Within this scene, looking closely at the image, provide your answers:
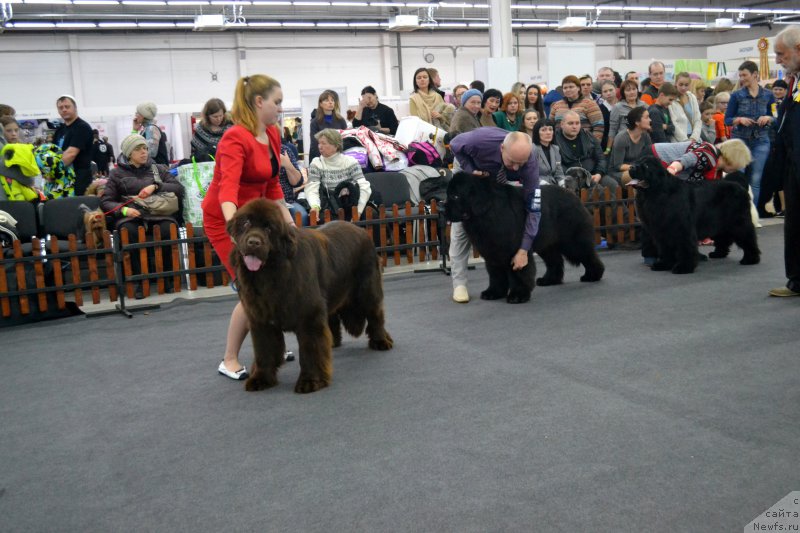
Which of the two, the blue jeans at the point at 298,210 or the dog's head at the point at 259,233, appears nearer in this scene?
the dog's head at the point at 259,233

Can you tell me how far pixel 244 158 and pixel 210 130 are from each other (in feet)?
13.3

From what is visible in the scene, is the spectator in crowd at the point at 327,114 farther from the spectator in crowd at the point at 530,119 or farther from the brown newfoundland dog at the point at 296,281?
the brown newfoundland dog at the point at 296,281

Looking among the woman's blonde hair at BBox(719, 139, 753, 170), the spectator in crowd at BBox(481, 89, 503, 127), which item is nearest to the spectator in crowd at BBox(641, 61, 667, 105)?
the spectator in crowd at BBox(481, 89, 503, 127)

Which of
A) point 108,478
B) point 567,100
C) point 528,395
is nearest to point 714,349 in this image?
point 528,395

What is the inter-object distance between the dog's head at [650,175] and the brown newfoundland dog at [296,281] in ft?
10.4

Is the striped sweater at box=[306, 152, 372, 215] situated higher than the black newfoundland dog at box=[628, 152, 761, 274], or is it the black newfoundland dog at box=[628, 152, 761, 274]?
the striped sweater at box=[306, 152, 372, 215]

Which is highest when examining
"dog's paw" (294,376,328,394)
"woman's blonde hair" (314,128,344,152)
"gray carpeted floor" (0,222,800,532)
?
"woman's blonde hair" (314,128,344,152)

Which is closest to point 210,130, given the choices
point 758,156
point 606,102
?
point 606,102

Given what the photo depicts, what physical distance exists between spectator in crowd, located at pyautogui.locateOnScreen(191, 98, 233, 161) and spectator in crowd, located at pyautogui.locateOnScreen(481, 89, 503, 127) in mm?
3095

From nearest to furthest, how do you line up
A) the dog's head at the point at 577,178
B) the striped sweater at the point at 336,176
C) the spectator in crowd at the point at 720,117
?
the striped sweater at the point at 336,176 < the dog's head at the point at 577,178 < the spectator in crowd at the point at 720,117

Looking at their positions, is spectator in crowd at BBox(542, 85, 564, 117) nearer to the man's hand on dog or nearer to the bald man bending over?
the bald man bending over

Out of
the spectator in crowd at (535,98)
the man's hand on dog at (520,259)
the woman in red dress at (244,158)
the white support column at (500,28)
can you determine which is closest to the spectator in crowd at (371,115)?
the spectator in crowd at (535,98)

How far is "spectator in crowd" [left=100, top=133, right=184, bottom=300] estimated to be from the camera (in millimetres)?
6945

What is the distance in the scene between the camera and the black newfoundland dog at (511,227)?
19.0 ft
